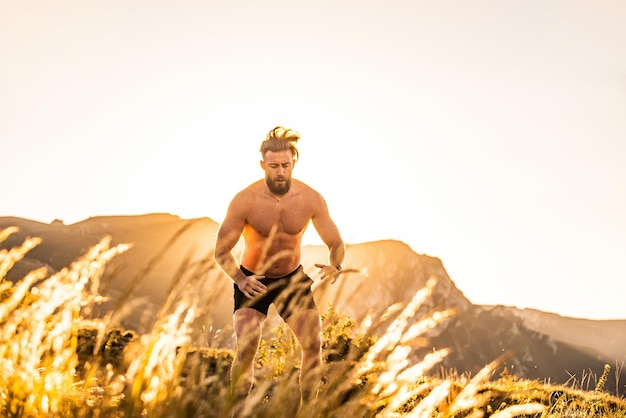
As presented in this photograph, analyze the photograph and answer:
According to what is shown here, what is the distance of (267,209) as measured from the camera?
610cm

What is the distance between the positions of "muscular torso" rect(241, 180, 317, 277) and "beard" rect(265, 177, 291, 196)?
88 millimetres

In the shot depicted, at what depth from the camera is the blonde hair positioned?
19.1 ft

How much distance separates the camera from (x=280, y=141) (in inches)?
230

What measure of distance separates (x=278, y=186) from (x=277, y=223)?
382 millimetres

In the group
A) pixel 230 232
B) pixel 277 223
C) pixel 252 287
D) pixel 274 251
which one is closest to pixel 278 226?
pixel 277 223

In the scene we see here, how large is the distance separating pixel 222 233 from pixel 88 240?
17071 centimetres

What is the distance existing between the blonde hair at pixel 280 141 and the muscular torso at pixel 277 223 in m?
0.51

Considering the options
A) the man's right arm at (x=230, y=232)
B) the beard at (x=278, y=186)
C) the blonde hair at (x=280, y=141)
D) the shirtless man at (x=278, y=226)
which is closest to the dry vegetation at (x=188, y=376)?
the man's right arm at (x=230, y=232)

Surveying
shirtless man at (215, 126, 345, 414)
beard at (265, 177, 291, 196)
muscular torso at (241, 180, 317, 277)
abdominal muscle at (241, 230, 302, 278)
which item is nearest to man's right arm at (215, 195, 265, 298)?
shirtless man at (215, 126, 345, 414)

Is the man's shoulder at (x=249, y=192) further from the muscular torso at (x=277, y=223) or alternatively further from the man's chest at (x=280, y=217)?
the man's chest at (x=280, y=217)

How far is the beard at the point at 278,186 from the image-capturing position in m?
6.06

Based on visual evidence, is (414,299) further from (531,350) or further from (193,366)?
(531,350)

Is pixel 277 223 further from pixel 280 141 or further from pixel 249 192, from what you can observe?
pixel 280 141

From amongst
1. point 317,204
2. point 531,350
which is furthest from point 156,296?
point 317,204
